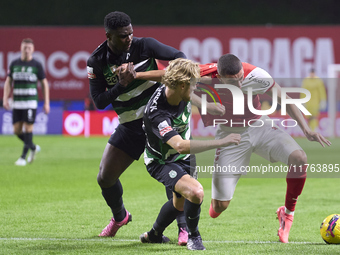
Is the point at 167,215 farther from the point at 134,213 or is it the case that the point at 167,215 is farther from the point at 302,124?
the point at 134,213

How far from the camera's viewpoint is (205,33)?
63.7 feet

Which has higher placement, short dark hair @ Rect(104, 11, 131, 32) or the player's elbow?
short dark hair @ Rect(104, 11, 131, 32)

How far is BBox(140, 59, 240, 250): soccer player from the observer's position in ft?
14.1

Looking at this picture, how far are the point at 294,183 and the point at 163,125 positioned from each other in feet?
4.62

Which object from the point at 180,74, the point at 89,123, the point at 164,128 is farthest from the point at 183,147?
the point at 89,123

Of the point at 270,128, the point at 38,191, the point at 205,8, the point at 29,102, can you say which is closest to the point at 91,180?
the point at 38,191

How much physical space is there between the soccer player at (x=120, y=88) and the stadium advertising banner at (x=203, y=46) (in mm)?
14041

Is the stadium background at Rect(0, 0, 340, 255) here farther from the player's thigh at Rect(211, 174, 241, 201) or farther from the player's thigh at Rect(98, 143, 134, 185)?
the player's thigh at Rect(98, 143, 134, 185)

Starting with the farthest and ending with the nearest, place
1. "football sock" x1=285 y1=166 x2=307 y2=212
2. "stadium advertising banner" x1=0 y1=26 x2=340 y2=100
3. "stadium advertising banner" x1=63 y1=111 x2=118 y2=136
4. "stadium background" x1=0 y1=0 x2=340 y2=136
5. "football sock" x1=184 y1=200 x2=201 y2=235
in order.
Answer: "stadium advertising banner" x1=0 y1=26 x2=340 y2=100 < "stadium background" x1=0 y1=0 x2=340 y2=136 < "stadium advertising banner" x1=63 y1=111 x2=118 y2=136 < "football sock" x1=285 y1=166 x2=307 y2=212 < "football sock" x1=184 y1=200 x2=201 y2=235

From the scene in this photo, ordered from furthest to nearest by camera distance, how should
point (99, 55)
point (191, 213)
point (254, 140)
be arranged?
point (254, 140) < point (99, 55) < point (191, 213)

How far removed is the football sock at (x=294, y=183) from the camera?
495 centimetres

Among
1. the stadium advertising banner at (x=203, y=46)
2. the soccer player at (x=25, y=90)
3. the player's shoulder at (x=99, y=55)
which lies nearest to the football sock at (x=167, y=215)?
the player's shoulder at (x=99, y=55)

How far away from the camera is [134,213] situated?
6.51 m

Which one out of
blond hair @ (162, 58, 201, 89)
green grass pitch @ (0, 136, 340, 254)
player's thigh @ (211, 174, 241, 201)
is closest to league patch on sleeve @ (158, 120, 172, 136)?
blond hair @ (162, 58, 201, 89)
